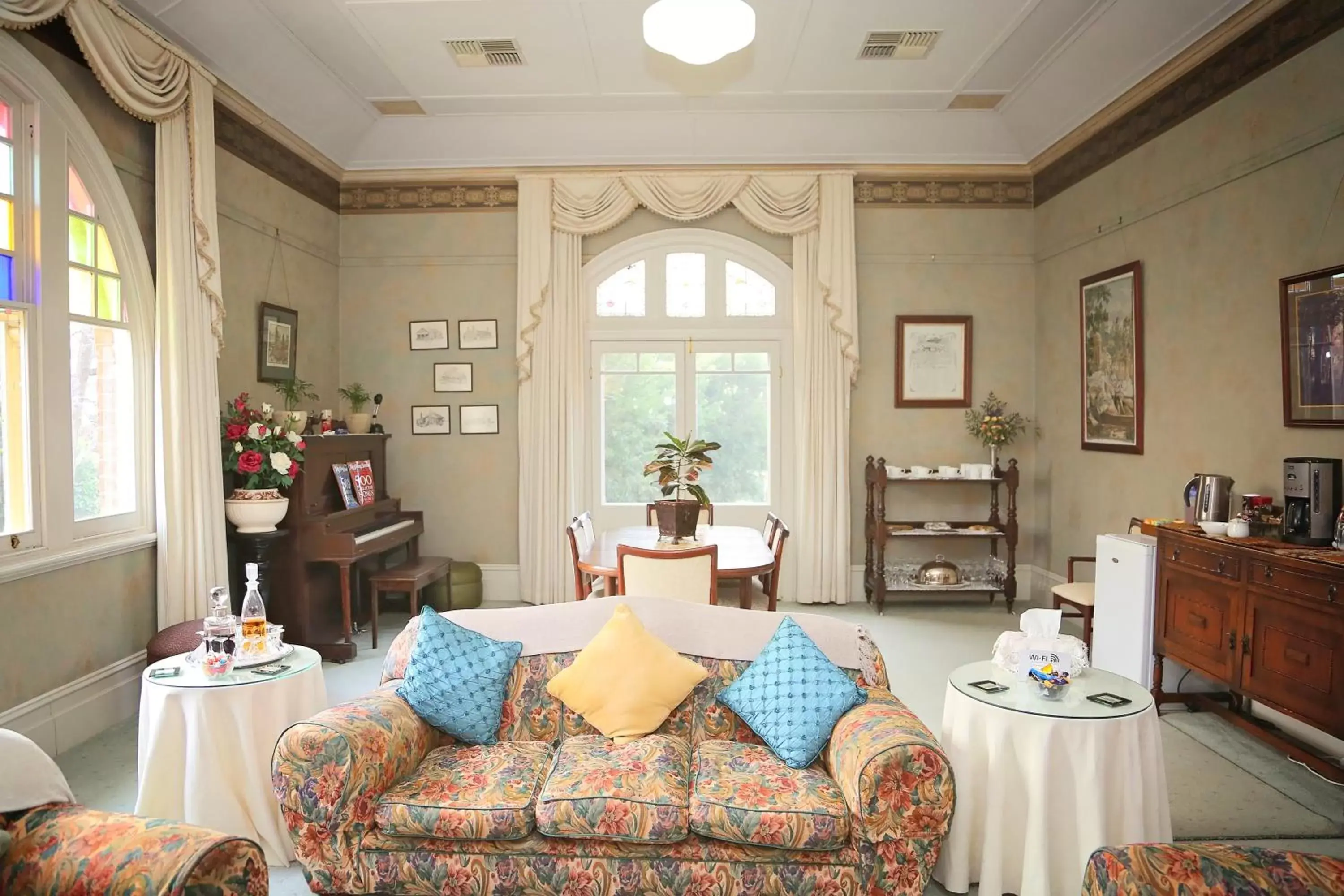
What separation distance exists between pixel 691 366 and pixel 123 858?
5.66 m

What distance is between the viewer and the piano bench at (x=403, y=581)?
5711 millimetres

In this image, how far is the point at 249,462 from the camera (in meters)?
4.89

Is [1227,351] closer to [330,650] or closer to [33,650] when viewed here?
[330,650]

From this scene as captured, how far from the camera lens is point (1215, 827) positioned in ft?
10.5

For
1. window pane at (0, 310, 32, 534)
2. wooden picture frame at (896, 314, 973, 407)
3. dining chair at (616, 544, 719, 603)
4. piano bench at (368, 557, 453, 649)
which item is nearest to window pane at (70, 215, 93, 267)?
window pane at (0, 310, 32, 534)

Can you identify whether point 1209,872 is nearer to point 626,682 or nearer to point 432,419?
point 626,682

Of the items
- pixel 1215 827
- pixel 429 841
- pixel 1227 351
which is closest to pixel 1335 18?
pixel 1227 351

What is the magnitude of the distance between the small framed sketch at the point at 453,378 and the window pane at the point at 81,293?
9.88 ft

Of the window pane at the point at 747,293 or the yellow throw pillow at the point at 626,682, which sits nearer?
the yellow throw pillow at the point at 626,682

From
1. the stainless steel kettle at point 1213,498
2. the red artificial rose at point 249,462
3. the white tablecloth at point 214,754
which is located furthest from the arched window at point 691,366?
the white tablecloth at point 214,754

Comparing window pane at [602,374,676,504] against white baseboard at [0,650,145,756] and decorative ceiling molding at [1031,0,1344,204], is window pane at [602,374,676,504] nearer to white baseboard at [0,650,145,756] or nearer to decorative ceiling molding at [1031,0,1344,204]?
decorative ceiling molding at [1031,0,1344,204]

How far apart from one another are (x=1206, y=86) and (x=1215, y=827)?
3.92m

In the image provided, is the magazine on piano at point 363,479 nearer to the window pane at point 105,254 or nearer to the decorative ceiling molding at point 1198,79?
the window pane at point 105,254

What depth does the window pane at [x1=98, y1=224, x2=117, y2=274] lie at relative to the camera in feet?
13.9
